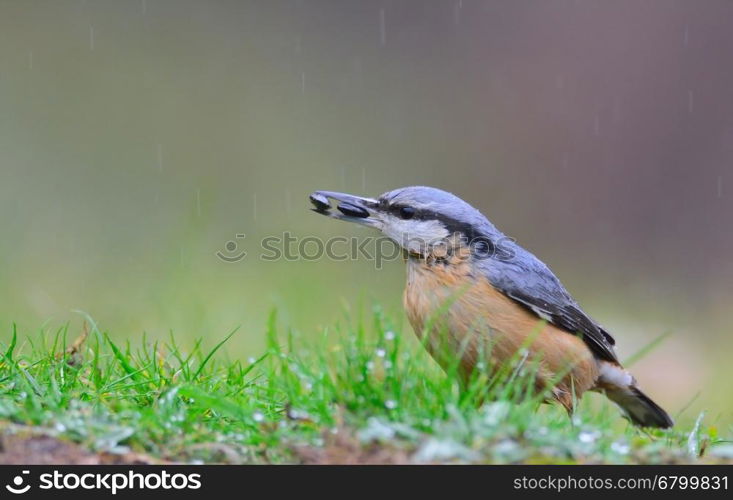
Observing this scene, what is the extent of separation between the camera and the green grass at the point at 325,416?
4.57 metres

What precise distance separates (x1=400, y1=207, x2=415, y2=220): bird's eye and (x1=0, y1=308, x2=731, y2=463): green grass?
1.61 metres

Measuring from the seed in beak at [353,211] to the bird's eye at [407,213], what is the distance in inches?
10.8

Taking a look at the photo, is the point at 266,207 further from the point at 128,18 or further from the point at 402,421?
the point at 402,421

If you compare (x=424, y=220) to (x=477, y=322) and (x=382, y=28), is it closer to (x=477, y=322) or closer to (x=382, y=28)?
(x=477, y=322)

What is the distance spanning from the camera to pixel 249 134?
56.9 feet

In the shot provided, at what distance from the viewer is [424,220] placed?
7016 millimetres

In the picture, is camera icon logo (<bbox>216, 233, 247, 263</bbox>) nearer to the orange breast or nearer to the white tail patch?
the orange breast

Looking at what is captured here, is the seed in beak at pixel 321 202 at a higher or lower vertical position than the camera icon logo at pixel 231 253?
higher

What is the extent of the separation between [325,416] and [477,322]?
1966mm

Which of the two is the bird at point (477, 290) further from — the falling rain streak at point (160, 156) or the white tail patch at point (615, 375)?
the falling rain streak at point (160, 156)
